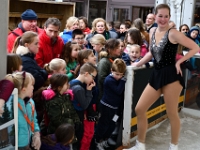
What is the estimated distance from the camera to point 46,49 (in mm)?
4070

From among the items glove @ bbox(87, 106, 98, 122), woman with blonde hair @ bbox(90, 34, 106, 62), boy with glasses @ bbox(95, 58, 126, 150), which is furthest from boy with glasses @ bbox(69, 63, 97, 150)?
woman with blonde hair @ bbox(90, 34, 106, 62)

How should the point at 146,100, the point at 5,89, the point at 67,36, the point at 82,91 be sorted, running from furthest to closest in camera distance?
the point at 67,36
the point at 146,100
the point at 82,91
the point at 5,89

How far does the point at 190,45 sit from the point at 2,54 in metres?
1.86

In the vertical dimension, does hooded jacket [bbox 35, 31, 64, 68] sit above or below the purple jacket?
above

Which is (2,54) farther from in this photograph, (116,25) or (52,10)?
(52,10)

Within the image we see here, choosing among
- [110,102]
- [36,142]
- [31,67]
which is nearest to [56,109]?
[36,142]

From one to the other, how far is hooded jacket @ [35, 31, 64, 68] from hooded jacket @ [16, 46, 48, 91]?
0.72 m

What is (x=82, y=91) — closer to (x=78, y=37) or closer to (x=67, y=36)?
(x=78, y=37)

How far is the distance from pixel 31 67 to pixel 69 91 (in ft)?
1.51

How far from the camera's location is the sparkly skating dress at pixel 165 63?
3.26 m

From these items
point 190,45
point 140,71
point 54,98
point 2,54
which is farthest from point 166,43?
point 2,54

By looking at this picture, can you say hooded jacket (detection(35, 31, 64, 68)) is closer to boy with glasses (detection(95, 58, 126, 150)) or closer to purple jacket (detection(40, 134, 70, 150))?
boy with glasses (detection(95, 58, 126, 150))

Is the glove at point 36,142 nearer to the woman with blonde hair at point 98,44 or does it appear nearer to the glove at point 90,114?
the glove at point 90,114

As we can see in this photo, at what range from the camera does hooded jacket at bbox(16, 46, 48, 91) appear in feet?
10.4
